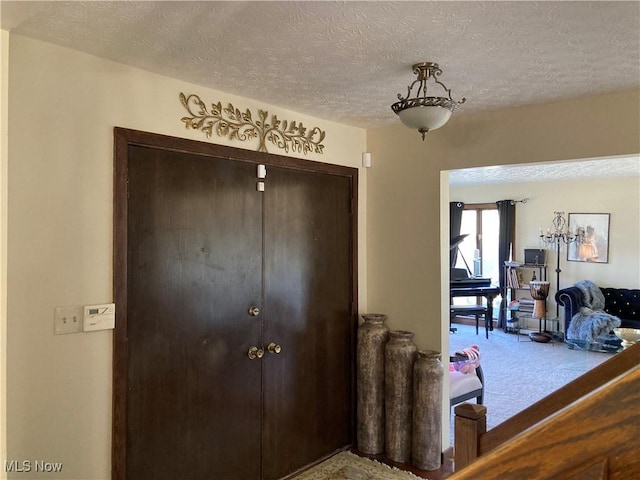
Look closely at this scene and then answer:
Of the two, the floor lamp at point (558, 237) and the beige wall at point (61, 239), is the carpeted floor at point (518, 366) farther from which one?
the beige wall at point (61, 239)

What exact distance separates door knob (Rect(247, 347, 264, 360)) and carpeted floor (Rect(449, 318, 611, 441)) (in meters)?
2.15

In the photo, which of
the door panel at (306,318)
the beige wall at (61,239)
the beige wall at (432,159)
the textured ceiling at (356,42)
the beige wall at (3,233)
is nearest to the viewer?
the textured ceiling at (356,42)

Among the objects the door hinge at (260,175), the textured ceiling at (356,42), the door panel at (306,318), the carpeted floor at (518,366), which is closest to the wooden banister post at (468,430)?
the textured ceiling at (356,42)

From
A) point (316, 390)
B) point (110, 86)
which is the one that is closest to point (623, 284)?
point (316, 390)

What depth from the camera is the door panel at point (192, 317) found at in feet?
7.50

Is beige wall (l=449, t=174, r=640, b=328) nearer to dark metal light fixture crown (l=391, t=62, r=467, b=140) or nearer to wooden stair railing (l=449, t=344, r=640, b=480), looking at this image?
dark metal light fixture crown (l=391, t=62, r=467, b=140)

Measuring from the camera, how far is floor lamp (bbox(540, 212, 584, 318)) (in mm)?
7251

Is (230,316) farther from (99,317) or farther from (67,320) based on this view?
(67,320)

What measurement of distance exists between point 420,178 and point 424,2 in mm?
1879

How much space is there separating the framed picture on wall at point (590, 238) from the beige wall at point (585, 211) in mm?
65

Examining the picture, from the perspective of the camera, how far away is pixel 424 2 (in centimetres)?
154

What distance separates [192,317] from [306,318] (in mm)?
886

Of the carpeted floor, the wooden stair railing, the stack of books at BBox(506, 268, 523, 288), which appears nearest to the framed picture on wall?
the stack of books at BBox(506, 268, 523, 288)

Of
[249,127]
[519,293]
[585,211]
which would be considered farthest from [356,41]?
[519,293]
